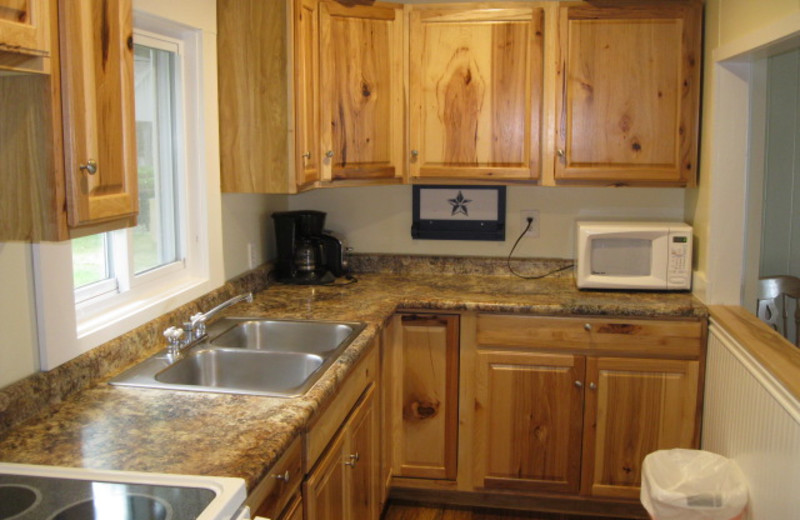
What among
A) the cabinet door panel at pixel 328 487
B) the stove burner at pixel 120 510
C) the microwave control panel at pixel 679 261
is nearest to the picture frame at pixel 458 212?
the microwave control panel at pixel 679 261

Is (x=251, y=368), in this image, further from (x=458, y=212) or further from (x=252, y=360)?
(x=458, y=212)

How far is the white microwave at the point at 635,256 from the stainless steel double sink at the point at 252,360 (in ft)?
3.53

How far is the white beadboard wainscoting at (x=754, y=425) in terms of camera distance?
6.77 ft

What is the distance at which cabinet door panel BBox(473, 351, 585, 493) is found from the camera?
304 cm

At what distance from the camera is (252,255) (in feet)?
10.5

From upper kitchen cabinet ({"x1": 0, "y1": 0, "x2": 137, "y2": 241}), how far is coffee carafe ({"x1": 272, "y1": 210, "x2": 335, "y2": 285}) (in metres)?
1.81

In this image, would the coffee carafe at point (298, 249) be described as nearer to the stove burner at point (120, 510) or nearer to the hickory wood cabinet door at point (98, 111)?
the hickory wood cabinet door at point (98, 111)

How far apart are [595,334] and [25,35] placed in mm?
2323

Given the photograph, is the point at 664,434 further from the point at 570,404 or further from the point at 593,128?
the point at 593,128

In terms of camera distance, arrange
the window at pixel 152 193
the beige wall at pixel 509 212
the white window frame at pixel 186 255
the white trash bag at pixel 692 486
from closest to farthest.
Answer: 1. the white window frame at pixel 186 255
2. the window at pixel 152 193
3. the white trash bag at pixel 692 486
4. the beige wall at pixel 509 212

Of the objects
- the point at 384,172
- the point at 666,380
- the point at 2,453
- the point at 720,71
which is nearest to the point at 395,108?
the point at 384,172

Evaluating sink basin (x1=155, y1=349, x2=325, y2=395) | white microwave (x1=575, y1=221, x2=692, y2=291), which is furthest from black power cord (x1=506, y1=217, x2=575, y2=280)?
sink basin (x1=155, y1=349, x2=325, y2=395)

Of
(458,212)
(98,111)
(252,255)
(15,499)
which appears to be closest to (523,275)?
(458,212)

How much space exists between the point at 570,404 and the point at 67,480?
208 centimetres
